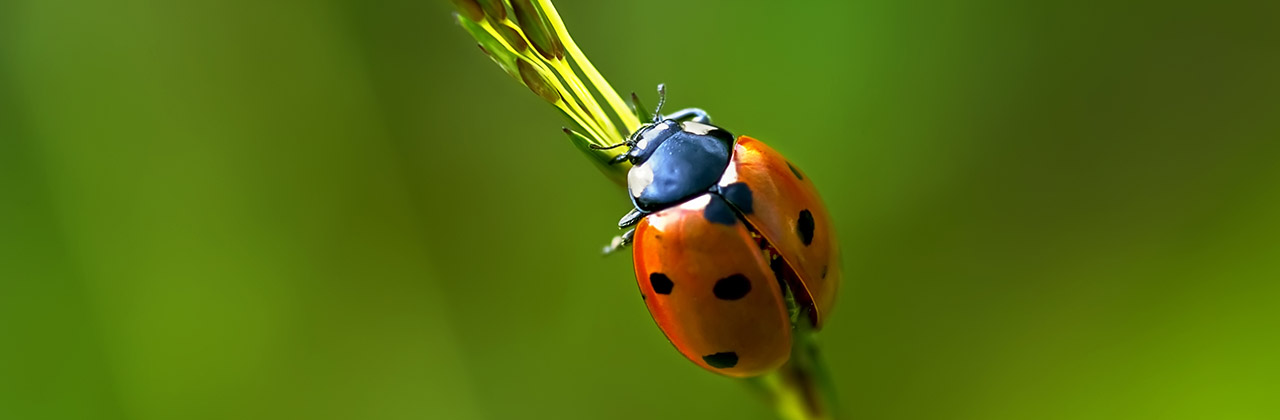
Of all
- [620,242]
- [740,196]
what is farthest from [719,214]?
[620,242]

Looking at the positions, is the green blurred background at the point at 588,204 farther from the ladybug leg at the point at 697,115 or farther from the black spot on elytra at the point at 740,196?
the black spot on elytra at the point at 740,196

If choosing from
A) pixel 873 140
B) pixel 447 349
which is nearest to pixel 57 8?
pixel 447 349

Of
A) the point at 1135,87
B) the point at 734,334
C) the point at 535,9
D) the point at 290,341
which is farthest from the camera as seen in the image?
the point at 1135,87

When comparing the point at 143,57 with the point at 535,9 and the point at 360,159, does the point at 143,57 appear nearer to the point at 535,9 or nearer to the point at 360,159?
the point at 360,159

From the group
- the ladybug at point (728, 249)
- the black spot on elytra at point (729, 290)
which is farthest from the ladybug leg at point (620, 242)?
the black spot on elytra at point (729, 290)

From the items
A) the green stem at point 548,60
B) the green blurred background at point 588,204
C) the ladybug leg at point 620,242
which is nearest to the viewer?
the green stem at point 548,60

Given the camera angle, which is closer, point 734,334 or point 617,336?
point 734,334

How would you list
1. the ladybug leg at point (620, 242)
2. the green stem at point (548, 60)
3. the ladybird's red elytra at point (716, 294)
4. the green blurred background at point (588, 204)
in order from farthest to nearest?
the green blurred background at point (588, 204) → the ladybug leg at point (620, 242) → the ladybird's red elytra at point (716, 294) → the green stem at point (548, 60)

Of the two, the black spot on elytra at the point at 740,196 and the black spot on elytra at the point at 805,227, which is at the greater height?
the black spot on elytra at the point at 740,196
